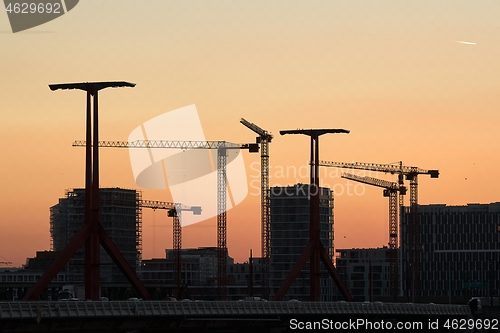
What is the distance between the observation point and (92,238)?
292ft

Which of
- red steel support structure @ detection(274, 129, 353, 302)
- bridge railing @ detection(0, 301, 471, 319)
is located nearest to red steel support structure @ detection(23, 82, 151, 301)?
bridge railing @ detection(0, 301, 471, 319)

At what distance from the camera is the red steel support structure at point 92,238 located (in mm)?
85969

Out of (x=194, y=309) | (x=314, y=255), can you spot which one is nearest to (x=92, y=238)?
(x=194, y=309)

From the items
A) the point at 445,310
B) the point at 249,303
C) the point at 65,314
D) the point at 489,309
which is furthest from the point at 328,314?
the point at 489,309

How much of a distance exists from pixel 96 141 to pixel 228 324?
715 inches

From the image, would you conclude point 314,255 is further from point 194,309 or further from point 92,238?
point 92,238

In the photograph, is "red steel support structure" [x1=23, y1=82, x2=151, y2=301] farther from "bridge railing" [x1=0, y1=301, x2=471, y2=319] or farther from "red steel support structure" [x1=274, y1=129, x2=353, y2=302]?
"red steel support structure" [x1=274, y1=129, x2=353, y2=302]

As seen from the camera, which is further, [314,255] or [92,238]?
[314,255]

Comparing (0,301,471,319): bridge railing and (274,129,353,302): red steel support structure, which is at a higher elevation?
(274,129,353,302): red steel support structure

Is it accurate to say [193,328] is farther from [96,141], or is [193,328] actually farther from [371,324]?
[371,324]

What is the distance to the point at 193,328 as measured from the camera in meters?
96.2

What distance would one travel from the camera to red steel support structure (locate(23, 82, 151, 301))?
8597cm

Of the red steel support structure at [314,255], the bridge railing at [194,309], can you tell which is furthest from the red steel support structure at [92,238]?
the red steel support structure at [314,255]

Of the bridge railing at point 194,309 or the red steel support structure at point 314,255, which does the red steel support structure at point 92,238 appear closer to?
the bridge railing at point 194,309
